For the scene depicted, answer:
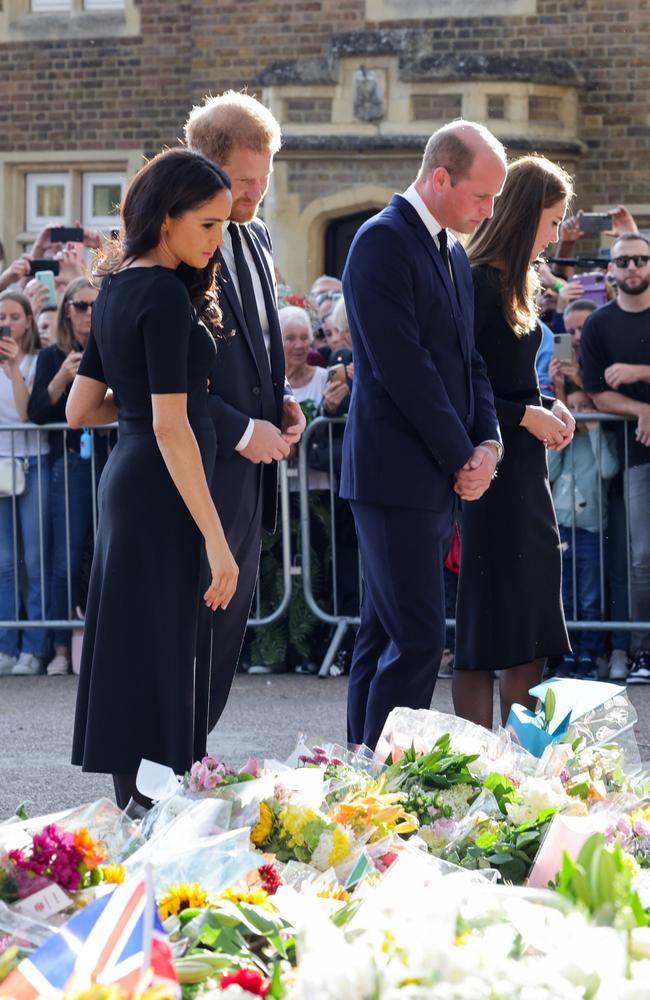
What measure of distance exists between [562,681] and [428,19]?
1320 cm

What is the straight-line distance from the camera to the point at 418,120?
15617 millimetres

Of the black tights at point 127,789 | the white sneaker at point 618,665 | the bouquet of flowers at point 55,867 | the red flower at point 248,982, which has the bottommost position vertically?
the white sneaker at point 618,665

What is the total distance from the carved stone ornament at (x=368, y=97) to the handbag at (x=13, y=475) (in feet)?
27.0

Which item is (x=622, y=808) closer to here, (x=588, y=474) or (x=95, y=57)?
(x=588, y=474)

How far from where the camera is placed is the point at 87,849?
243 cm

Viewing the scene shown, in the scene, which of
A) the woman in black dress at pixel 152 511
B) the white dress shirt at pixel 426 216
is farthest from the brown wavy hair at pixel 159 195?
the white dress shirt at pixel 426 216

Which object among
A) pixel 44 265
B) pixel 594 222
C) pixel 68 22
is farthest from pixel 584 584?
pixel 68 22

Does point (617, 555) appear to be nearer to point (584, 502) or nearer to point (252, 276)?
point (584, 502)

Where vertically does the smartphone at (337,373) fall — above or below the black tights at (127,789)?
above

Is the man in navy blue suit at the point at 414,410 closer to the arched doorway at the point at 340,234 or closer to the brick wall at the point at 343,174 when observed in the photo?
the brick wall at the point at 343,174

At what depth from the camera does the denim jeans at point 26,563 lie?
27.8 feet

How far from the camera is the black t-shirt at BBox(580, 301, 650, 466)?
8.04 meters

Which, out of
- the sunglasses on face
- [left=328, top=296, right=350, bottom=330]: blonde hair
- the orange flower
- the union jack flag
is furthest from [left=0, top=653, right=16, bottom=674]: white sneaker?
the union jack flag

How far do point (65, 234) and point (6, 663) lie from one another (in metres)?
4.13
